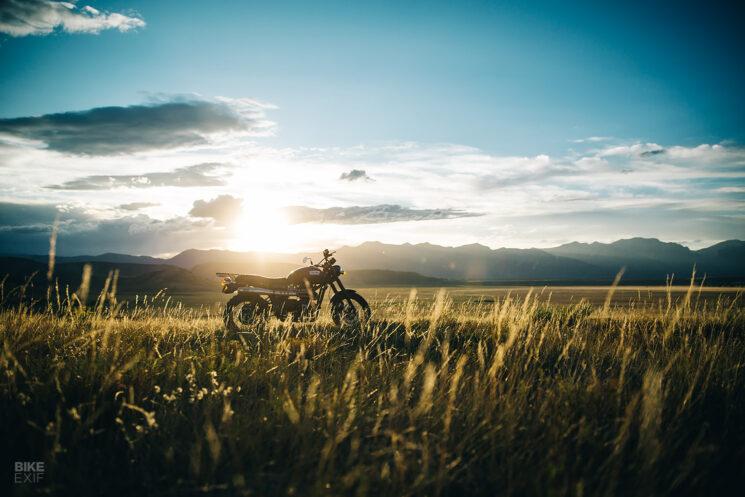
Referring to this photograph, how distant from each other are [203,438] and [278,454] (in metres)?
0.71

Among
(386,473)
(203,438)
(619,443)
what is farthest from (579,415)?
(203,438)

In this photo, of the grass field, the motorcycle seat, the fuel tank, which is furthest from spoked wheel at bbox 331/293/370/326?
the grass field

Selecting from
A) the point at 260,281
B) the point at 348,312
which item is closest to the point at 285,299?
the point at 260,281

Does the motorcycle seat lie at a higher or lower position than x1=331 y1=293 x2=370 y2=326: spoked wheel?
higher

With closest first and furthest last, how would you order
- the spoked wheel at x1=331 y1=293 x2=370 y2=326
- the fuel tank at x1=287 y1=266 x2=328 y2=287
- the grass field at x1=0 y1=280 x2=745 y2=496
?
the grass field at x1=0 y1=280 x2=745 y2=496 < the spoked wheel at x1=331 y1=293 x2=370 y2=326 < the fuel tank at x1=287 y1=266 x2=328 y2=287

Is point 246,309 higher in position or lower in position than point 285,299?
lower

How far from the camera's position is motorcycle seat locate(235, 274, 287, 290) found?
938cm

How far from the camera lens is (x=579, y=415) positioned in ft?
11.5

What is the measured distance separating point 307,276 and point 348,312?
57.0 inches

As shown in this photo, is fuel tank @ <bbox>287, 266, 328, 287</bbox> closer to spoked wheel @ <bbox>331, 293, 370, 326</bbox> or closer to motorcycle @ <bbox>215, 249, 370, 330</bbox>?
motorcycle @ <bbox>215, 249, 370, 330</bbox>

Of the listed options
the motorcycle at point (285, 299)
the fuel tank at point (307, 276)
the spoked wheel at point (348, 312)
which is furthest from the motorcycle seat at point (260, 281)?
the spoked wheel at point (348, 312)

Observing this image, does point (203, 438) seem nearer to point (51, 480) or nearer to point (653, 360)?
point (51, 480)

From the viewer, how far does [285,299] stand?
946 cm

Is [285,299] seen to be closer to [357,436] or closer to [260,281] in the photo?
[260,281]
